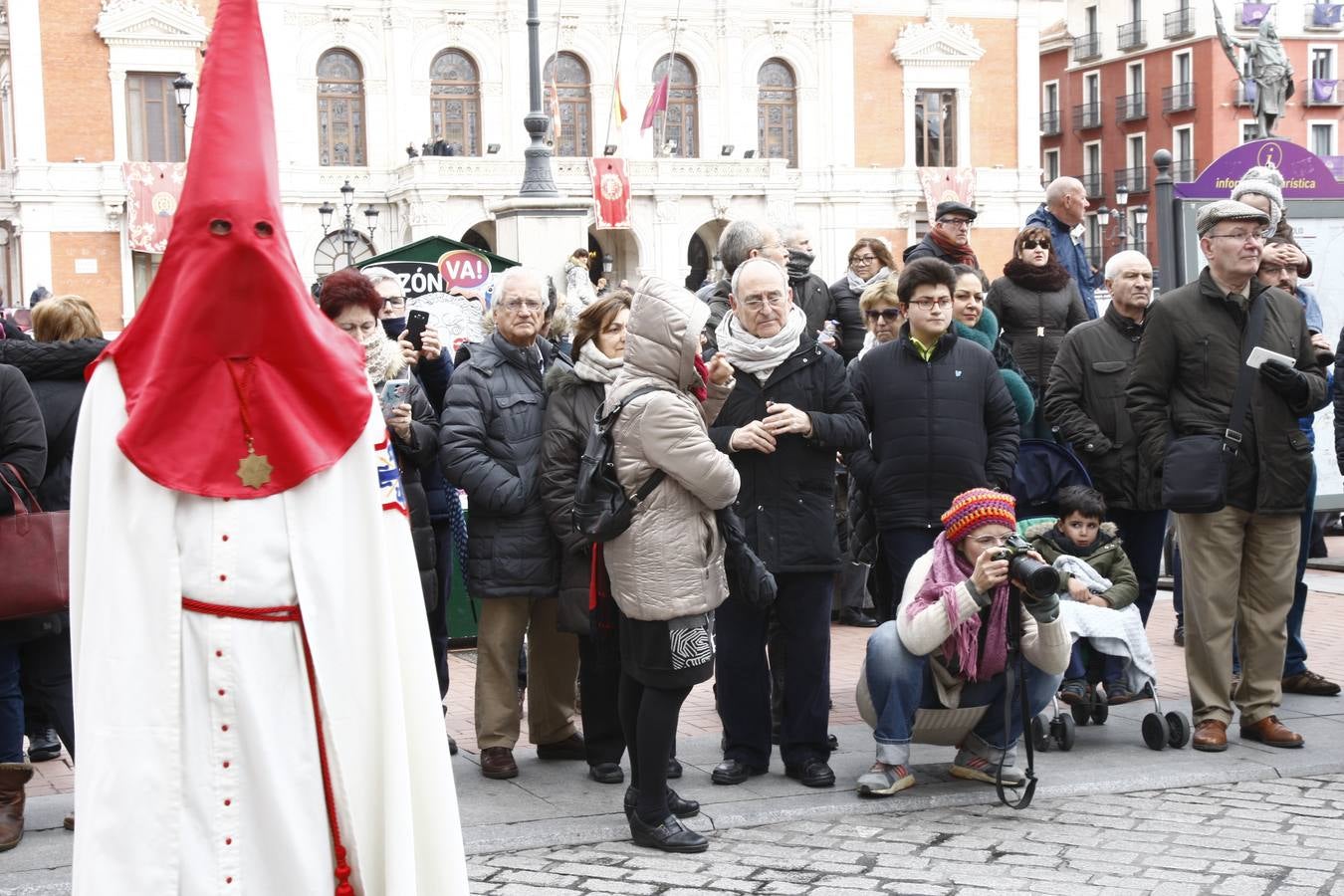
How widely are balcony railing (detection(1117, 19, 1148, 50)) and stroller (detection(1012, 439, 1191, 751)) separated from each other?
53567 mm

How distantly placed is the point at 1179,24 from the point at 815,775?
5405 cm

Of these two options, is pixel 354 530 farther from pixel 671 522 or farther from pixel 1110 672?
pixel 1110 672

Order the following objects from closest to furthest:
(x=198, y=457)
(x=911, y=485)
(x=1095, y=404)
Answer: (x=198, y=457)
(x=911, y=485)
(x=1095, y=404)

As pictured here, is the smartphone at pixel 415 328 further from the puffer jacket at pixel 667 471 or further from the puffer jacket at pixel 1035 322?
the puffer jacket at pixel 1035 322

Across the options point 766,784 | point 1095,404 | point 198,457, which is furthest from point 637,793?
point 1095,404

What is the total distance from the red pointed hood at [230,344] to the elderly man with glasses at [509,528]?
2.93 m

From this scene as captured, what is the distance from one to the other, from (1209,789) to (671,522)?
2.30 meters

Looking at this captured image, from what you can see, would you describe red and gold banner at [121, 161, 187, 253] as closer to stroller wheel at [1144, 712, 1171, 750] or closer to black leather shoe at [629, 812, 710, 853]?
stroller wheel at [1144, 712, 1171, 750]

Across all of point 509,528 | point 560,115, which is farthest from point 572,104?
point 509,528

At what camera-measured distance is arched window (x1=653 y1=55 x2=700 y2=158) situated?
47500 millimetres

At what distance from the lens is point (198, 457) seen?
10.0ft

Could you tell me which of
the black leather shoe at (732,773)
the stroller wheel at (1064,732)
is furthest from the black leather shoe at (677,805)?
the stroller wheel at (1064,732)

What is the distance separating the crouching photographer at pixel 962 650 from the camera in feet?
18.6

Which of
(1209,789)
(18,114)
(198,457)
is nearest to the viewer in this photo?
(198,457)
